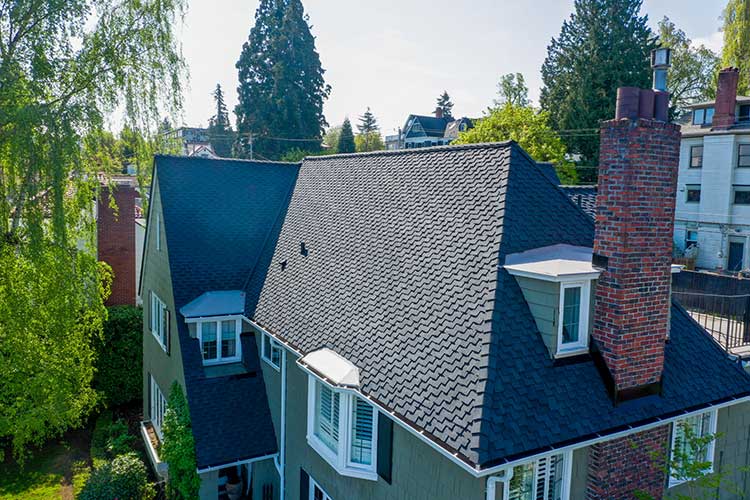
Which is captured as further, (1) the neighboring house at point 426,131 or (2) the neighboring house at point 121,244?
(1) the neighboring house at point 426,131

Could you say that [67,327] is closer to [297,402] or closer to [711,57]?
[297,402]

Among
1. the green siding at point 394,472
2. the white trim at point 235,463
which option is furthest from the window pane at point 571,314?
the white trim at point 235,463

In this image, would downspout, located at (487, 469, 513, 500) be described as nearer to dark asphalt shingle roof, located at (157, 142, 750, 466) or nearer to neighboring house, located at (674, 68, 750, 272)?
dark asphalt shingle roof, located at (157, 142, 750, 466)

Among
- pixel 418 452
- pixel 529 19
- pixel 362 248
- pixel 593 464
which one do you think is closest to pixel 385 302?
pixel 362 248

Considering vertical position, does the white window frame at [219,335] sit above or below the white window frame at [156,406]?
above

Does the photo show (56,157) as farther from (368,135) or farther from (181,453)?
(368,135)

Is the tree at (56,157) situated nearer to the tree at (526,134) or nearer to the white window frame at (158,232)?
the white window frame at (158,232)

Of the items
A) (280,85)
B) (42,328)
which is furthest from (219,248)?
(280,85)
